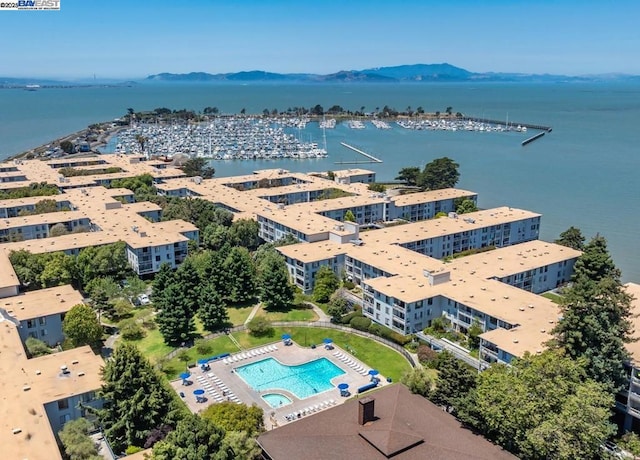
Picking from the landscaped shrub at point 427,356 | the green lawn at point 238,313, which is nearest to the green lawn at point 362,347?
the landscaped shrub at point 427,356

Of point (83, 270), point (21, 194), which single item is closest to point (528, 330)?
point (83, 270)

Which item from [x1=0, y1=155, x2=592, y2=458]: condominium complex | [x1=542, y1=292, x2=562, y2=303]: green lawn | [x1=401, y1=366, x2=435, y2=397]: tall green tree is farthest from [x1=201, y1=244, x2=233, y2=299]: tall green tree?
[x1=542, y1=292, x2=562, y2=303]: green lawn

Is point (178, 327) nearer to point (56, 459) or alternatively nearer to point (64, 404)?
point (64, 404)

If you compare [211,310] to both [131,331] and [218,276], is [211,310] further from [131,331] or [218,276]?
[131,331]

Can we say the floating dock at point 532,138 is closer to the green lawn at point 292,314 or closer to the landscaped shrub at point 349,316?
the landscaped shrub at point 349,316

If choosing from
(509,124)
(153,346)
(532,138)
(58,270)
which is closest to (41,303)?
(58,270)

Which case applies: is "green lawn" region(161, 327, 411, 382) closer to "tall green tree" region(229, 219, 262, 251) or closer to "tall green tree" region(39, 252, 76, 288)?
"tall green tree" region(39, 252, 76, 288)
